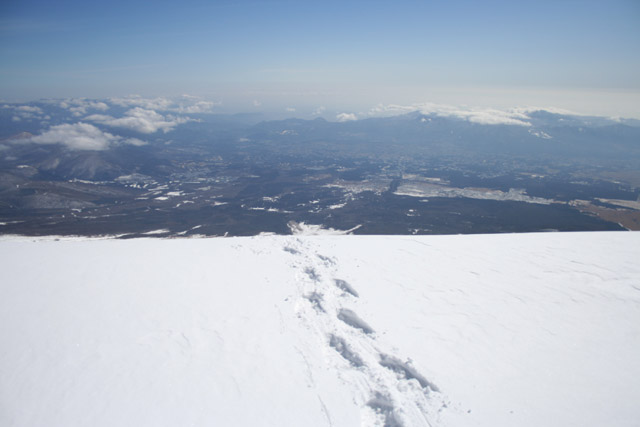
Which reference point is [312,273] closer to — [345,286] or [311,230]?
[345,286]

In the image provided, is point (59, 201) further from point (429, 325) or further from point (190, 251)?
point (429, 325)

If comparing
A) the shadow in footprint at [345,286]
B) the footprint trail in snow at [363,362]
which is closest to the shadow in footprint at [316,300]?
the footprint trail in snow at [363,362]

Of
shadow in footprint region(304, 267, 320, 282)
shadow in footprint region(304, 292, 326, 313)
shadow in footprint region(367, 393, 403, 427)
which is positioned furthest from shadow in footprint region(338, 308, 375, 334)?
shadow in footprint region(304, 267, 320, 282)

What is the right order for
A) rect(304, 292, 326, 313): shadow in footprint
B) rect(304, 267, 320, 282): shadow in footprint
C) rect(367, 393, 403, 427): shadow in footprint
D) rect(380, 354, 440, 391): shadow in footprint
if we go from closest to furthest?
rect(367, 393, 403, 427): shadow in footprint, rect(380, 354, 440, 391): shadow in footprint, rect(304, 292, 326, 313): shadow in footprint, rect(304, 267, 320, 282): shadow in footprint

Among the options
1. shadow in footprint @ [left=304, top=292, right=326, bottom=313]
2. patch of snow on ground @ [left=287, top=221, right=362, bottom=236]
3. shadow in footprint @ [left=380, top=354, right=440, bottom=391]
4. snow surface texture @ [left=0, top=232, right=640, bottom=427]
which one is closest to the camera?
snow surface texture @ [left=0, top=232, right=640, bottom=427]

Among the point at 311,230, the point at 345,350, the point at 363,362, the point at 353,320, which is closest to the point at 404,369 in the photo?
the point at 363,362

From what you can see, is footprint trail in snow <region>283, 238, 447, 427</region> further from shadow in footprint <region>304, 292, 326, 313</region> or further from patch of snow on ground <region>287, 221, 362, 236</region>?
patch of snow on ground <region>287, 221, 362, 236</region>

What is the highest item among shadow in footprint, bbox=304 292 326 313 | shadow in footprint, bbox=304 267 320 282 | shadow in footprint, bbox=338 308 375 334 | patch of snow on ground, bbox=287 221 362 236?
shadow in footprint, bbox=338 308 375 334

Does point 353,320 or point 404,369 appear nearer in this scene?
point 404,369

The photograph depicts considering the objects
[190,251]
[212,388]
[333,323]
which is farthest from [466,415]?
[190,251]
